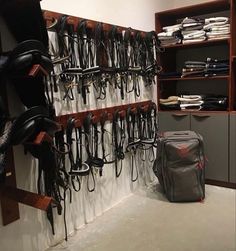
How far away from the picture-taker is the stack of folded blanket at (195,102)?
10.4 ft

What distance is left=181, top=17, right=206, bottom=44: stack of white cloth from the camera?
320 cm

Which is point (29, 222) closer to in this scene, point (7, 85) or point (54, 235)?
point (54, 235)

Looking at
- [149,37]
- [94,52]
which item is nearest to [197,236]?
[94,52]

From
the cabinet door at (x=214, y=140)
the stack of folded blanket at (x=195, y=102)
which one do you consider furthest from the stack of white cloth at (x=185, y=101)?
the cabinet door at (x=214, y=140)

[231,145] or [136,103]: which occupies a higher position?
[136,103]

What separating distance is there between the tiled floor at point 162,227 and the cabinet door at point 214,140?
0.31 m

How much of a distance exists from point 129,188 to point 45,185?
4.12 ft

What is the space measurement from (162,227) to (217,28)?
2.09m

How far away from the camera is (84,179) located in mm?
2475

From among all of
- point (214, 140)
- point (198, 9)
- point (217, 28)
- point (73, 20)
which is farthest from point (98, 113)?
point (198, 9)

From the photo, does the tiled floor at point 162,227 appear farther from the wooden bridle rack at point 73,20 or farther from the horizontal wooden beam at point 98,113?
the wooden bridle rack at point 73,20

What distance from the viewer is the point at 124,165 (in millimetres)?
2992

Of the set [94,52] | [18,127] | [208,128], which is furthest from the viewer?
[208,128]

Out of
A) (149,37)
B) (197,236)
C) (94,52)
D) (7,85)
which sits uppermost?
(149,37)
